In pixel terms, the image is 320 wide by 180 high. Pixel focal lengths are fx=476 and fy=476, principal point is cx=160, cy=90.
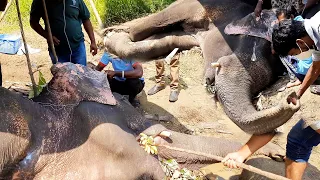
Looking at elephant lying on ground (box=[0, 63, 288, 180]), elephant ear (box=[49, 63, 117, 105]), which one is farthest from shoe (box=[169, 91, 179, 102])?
elephant ear (box=[49, 63, 117, 105])

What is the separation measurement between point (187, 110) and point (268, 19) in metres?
1.86

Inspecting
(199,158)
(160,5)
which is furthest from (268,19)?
(160,5)

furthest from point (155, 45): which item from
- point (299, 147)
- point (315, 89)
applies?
point (299, 147)

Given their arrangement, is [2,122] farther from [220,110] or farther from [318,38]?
[220,110]

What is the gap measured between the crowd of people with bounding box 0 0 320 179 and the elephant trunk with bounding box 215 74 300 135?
0.07m

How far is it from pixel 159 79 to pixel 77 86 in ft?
11.1

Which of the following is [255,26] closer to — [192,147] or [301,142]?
[192,147]

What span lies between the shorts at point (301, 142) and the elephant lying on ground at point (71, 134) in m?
1.07

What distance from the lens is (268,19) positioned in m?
4.90

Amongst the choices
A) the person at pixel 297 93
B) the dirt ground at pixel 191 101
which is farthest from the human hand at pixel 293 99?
the dirt ground at pixel 191 101

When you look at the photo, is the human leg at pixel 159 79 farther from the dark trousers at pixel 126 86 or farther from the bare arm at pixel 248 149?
the bare arm at pixel 248 149

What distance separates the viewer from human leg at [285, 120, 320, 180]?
3.67 meters

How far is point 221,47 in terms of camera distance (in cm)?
529

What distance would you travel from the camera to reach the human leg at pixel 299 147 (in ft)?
12.1
